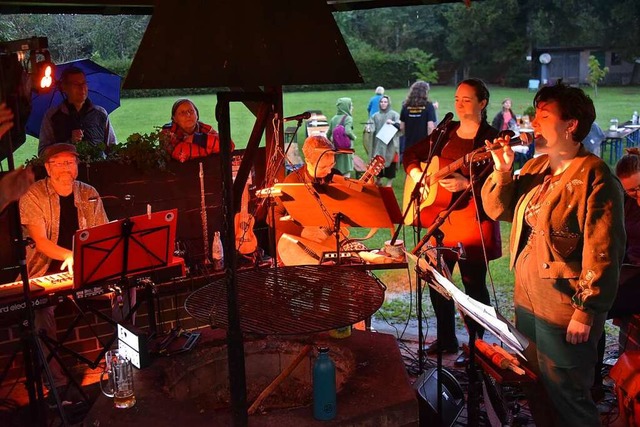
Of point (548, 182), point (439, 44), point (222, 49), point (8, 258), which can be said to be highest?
point (439, 44)

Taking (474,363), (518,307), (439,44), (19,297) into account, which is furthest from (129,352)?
(439,44)

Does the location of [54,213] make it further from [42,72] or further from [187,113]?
[187,113]

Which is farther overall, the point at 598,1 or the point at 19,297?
the point at 598,1

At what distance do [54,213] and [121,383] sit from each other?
7.21ft

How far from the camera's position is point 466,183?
199 inches

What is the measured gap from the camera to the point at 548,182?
362cm

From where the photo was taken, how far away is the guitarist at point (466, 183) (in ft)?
16.7

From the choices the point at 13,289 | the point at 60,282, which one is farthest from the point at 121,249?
the point at 13,289

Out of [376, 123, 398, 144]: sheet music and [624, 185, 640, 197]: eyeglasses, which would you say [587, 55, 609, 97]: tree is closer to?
[376, 123, 398, 144]: sheet music

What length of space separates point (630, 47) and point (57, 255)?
20538 mm

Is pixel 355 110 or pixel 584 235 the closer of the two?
Answer: pixel 584 235

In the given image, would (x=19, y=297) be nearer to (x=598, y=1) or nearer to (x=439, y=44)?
(x=598, y=1)

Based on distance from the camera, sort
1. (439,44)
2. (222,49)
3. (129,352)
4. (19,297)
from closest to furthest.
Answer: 1. (222,49)
2. (129,352)
3. (19,297)
4. (439,44)

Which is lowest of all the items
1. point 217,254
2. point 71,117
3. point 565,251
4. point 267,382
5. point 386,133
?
point 267,382
